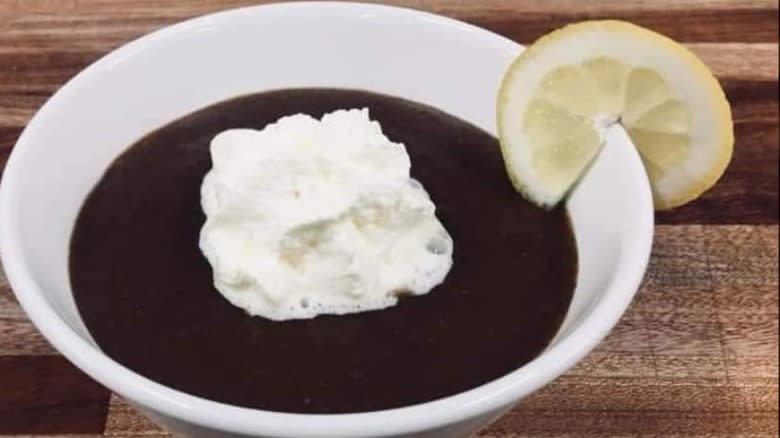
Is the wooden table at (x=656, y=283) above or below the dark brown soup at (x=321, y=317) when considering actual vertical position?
below

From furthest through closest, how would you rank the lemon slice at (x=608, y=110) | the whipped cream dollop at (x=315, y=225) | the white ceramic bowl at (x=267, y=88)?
the lemon slice at (x=608, y=110), the whipped cream dollop at (x=315, y=225), the white ceramic bowl at (x=267, y=88)

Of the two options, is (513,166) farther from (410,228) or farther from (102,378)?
(102,378)

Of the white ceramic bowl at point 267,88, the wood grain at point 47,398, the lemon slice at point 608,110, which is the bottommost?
the wood grain at point 47,398

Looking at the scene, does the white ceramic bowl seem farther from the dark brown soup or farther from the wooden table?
the wooden table

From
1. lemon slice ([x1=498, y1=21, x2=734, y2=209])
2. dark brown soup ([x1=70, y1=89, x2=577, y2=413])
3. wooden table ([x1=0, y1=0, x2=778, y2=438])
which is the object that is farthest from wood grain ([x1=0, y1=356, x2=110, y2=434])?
lemon slice ([x1=498, y1=21, x2=734, y2=209])

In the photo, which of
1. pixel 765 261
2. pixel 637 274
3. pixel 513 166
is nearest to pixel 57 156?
pixel 513 166

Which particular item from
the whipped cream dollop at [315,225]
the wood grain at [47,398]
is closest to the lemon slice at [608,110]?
the whipped cream dollop at [315,225]

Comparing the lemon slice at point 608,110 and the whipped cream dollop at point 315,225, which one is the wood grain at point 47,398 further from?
the lemon slice at point 608,110
